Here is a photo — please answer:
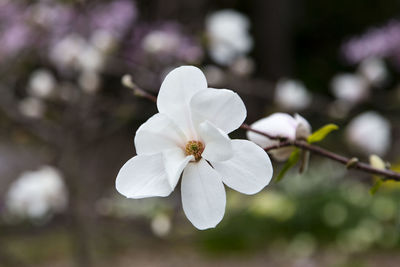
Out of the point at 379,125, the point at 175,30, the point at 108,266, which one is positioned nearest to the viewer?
the point at 379,125

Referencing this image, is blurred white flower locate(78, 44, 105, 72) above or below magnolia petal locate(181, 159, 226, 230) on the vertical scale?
above

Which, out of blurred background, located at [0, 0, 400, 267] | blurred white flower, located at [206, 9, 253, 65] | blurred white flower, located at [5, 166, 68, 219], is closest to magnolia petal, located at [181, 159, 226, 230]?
blurred background, located at [0, 0, 400, 267]

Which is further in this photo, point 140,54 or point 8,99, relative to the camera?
point 140,54

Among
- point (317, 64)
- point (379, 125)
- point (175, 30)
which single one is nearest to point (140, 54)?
point (175, 30)

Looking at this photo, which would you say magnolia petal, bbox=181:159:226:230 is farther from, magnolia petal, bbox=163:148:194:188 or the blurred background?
the blurred background

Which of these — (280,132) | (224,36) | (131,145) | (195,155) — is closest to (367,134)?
(224,36)

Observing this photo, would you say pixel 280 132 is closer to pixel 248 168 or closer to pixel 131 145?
pixel 248 168

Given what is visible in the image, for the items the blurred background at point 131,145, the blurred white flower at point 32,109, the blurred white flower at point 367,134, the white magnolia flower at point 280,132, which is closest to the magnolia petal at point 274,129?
the white magnolia flower at point 280,132

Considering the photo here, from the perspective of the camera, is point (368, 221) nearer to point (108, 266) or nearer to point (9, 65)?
point (108, 266)
